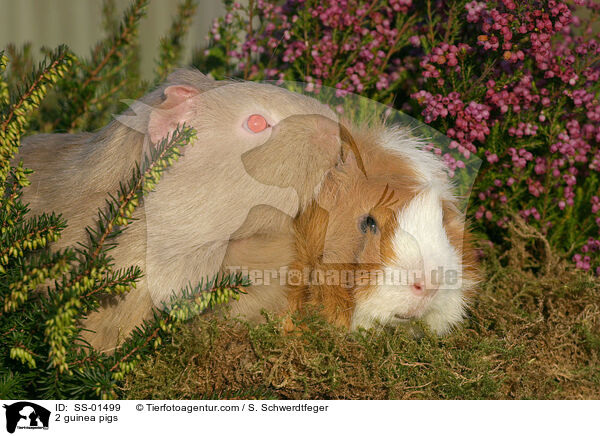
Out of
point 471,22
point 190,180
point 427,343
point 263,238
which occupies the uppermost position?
point 471,22

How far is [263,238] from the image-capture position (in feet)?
4.55

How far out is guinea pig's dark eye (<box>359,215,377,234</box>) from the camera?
54.6 inches

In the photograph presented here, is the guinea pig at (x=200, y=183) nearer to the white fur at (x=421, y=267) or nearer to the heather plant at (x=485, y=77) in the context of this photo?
the white fur at (x=421, y=267)

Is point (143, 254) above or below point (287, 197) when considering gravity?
below

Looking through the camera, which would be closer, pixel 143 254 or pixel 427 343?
pixel 143 254

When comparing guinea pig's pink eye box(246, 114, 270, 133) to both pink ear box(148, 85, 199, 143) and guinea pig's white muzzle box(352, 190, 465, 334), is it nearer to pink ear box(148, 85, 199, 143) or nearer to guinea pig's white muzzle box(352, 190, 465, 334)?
pink ear box(148, 85, 199, 143)

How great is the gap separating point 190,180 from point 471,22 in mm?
1140

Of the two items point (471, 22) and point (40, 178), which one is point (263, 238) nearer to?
point (40, 178)
